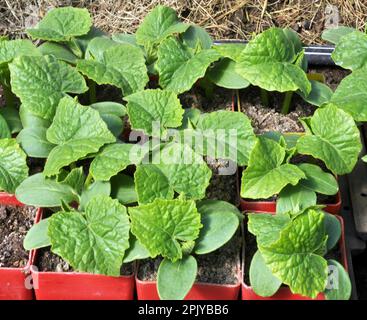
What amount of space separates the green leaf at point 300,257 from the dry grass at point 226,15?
3.41 ft

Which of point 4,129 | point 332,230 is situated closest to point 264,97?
point 332,230

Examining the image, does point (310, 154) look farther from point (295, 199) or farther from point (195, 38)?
point (195, 38)

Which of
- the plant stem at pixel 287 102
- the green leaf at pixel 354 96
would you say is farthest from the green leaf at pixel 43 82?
the green leaf at pixel 354 96

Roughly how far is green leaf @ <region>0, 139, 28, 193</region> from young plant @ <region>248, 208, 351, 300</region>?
524 mm

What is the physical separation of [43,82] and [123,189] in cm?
34

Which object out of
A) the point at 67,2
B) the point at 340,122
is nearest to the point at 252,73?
the point at 340,122

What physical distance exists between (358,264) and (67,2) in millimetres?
1323

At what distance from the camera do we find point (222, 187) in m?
1.54

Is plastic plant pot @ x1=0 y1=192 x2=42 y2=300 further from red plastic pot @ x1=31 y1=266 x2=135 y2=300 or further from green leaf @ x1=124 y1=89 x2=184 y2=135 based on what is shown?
green leaf @ x1=124 y1=89 x2=184 y2=135

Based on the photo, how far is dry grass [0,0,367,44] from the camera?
7.20ft

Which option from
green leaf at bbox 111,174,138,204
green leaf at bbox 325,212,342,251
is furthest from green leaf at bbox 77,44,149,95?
green leaf at bbox 325,212,342,251

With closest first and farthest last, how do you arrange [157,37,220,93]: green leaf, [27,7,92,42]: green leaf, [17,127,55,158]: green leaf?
[17,127,55,158]: green leaf → [157,37,220,93]: green leaf → [27,7,92,42]: green leaf

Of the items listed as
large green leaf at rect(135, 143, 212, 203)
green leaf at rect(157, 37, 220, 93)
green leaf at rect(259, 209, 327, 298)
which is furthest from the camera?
green leaf at rect(157, 37, 220, 93)

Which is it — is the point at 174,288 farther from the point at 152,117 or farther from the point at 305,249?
the point at 152,117
